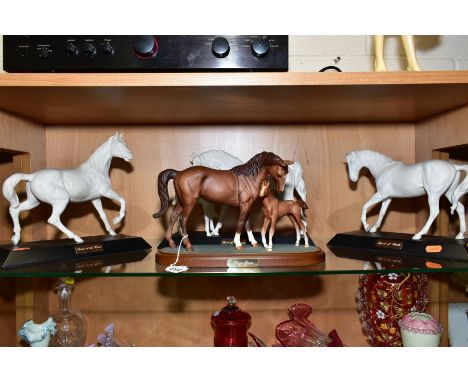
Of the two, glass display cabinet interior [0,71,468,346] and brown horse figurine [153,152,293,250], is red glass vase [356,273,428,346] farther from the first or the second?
brown horse figurine [153,152,293,250]

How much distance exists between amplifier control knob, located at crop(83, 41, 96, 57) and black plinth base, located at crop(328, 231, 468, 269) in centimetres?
58

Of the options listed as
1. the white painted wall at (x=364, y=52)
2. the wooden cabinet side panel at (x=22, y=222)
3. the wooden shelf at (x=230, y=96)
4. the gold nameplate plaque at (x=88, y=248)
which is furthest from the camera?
the white painted wall at (x=364, y=52)

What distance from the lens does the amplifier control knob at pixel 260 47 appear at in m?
0.71

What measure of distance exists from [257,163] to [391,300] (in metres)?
0.45

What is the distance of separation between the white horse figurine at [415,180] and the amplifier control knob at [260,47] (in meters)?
0.37

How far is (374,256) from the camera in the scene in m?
0.81

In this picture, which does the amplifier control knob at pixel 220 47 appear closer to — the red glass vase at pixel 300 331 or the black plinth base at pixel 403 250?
the black plinth base at pixel 403 250

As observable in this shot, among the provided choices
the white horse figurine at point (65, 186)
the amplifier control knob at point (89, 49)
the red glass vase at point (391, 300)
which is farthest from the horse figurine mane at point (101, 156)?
the red glass vase at point (391, 300)

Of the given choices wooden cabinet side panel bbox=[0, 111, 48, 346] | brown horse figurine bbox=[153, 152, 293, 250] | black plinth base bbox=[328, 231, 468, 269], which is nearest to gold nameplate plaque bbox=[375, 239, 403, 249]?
black plinth base bbox=[328, 231, 468, 269]

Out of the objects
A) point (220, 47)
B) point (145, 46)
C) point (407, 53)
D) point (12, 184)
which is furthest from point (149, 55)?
point (407, 53)

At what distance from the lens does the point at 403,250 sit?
81 centimetres

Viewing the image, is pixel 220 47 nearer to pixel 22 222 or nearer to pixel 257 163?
pixel 257 163

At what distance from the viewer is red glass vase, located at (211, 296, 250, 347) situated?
0.95 m
